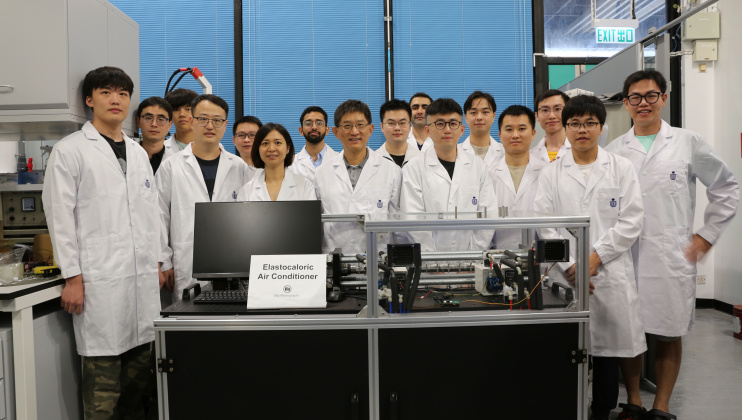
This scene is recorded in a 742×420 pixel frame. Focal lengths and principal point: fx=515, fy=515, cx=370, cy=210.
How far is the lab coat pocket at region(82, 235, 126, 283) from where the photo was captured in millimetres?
2031

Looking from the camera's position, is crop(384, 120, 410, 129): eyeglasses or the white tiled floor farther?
crop(384, 120, 410, 129): eyeglasses

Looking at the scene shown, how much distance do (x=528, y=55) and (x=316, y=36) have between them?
1.96 metres

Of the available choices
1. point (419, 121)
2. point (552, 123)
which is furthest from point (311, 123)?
point (552, 123)

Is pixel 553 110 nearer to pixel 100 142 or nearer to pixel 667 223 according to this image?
pixel 667 223

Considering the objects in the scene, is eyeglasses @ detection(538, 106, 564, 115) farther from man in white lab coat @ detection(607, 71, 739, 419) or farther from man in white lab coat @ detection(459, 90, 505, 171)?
man in white lab coat @ detection(607, 71, 739, 419)

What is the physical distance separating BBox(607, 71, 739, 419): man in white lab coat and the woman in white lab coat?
5.29 feet

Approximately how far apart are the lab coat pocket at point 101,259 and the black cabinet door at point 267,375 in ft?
1.92

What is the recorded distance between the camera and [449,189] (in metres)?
2.50

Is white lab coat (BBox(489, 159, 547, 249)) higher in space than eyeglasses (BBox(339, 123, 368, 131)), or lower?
lower

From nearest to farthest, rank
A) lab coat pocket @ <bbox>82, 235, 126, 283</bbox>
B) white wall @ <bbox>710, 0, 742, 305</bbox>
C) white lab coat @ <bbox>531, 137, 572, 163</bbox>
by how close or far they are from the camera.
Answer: lab coat pocket @ <bbox>82, 235, 126, 283</bbox>
white lab coat @ <bbox>531, 137, 572, 163</bbox>
white wall @ <bbox>710, 0, 742, 305</bbox>

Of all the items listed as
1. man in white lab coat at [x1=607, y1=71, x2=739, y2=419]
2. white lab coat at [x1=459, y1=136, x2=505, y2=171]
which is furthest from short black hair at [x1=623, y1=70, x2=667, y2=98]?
white lab coat at [x1=459, y1=136, x2=505, y2=171]

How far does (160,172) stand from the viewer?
2646mm

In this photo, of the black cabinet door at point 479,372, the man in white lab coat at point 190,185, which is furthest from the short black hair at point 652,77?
the man in white lab coat at point 190,185

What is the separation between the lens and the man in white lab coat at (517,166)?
2.69 m
